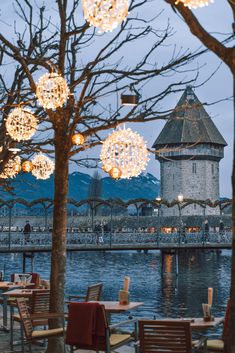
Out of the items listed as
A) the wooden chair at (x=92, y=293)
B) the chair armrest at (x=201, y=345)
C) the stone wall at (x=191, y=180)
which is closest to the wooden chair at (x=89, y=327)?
the chair armrest at (x=201, y=345)

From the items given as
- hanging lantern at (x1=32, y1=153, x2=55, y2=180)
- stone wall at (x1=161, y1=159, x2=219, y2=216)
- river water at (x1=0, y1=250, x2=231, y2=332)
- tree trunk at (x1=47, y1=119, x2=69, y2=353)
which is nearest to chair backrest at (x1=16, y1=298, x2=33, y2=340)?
tree trunk at (x1=47, y1=119, x2=69, y2=353)

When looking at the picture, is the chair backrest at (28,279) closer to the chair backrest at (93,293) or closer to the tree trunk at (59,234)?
the chair backrest at (93,293)

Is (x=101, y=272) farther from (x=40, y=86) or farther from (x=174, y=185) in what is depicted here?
(x=174, y=185)

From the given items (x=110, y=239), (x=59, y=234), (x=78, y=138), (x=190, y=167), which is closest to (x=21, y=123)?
(x=78, y=138)

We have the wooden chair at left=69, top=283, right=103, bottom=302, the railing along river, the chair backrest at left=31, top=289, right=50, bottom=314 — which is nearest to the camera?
the chair backrest at left=31, top=289, right=50, bottom=314

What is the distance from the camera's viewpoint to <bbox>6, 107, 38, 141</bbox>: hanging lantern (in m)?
10.2

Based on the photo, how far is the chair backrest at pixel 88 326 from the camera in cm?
784

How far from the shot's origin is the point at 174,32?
407 inches

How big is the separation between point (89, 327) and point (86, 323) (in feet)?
0.20

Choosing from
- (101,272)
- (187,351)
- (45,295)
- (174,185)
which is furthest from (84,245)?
(174,185)

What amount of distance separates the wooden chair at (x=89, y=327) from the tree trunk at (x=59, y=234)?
3.43ft

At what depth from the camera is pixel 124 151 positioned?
9.27 metres

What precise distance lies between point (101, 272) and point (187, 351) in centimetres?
3157

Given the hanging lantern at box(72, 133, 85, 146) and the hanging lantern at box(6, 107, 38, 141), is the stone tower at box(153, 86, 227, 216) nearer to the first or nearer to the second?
the hanging lantern at box(6, 107, 38, 141)
